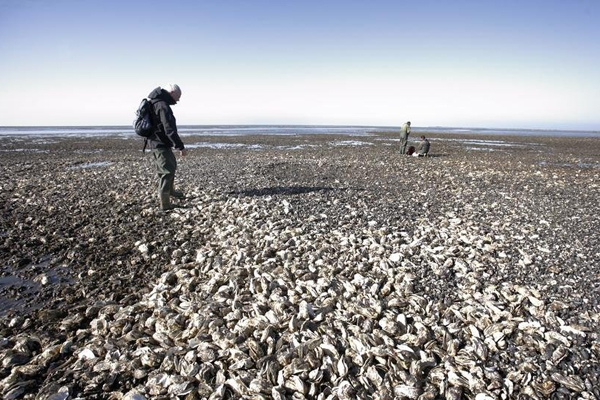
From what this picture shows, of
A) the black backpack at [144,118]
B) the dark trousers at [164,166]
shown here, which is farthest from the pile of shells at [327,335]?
the black backpack at [144,118]

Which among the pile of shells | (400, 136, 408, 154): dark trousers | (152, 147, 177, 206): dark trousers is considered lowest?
the pile of shells

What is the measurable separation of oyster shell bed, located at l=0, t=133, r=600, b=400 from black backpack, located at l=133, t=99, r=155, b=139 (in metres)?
2.61

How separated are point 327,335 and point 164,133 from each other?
273 inches

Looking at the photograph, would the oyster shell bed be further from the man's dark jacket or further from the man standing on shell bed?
the man's dark jacket

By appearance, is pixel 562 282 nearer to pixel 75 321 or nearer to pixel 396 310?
pixel 396 310

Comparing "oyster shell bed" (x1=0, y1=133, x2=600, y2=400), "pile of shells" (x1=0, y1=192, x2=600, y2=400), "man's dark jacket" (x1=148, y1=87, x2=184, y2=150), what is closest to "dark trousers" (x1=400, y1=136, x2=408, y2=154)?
"oyster shell bed" (x1=0, y1=133, x2=600, y2=400)

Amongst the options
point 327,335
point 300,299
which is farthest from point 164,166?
point 327,335

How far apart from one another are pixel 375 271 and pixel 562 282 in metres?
3.20

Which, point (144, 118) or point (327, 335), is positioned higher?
point (144, 118)

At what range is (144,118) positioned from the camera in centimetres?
840

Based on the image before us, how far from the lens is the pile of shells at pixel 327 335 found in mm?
3865

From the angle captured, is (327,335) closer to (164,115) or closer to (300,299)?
(300,299)

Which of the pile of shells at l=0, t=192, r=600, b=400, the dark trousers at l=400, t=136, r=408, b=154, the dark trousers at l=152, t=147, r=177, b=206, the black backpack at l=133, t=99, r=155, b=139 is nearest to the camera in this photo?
the pile of shells at l=0, t=192, r=600, b=400

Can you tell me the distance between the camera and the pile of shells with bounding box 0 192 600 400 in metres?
3.87
